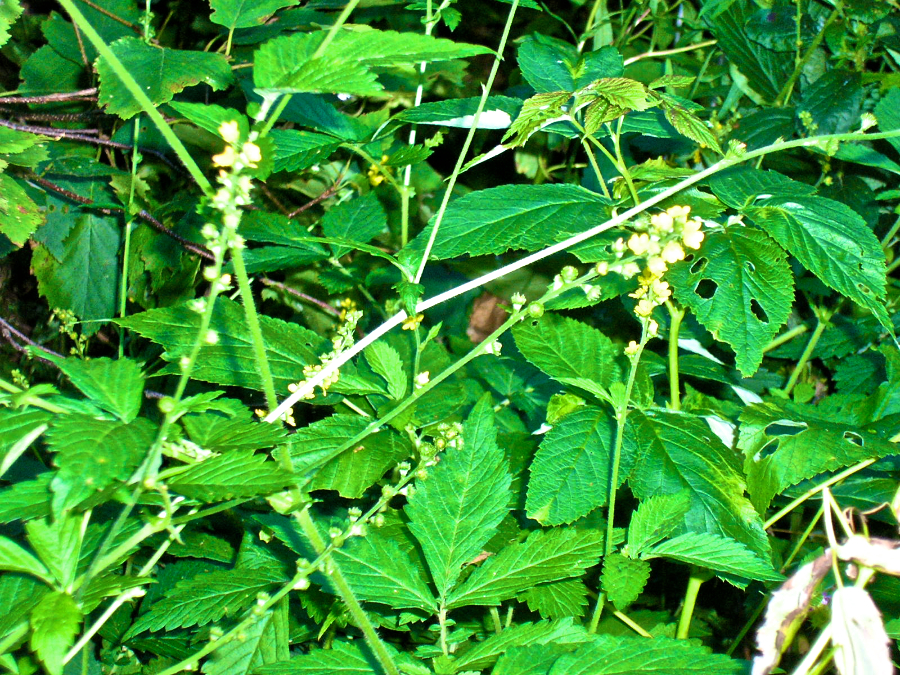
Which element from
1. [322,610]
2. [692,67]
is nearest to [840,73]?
[692,67]

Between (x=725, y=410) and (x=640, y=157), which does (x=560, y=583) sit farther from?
(x=640, y=157)

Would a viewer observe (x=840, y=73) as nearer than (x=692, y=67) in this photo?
Yes

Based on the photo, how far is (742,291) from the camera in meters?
1.06

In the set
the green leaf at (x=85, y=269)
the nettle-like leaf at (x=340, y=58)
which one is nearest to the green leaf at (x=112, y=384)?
the nettle-like leaf at (x=340, y=58)

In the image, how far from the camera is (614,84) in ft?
3.40

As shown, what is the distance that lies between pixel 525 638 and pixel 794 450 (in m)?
0.50

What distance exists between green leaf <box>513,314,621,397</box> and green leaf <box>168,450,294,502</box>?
0.61m

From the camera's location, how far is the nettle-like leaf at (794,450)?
3.34 ft

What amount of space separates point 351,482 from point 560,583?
0.37 m

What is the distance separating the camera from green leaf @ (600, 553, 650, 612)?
0.93 metres

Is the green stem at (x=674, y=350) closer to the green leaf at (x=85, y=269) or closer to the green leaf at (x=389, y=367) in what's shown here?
the green leaf at (x=389, y=367)

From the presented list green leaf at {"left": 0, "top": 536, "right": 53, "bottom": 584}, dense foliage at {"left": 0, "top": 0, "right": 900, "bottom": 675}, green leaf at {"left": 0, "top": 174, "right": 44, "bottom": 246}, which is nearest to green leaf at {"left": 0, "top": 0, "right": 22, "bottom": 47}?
dense foliage at {"left": 0, "top": 0, "right": 900, "bottom": 675}

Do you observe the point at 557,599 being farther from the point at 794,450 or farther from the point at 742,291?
the point at 742,291

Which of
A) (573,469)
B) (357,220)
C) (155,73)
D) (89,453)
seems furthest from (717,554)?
(155,73)
